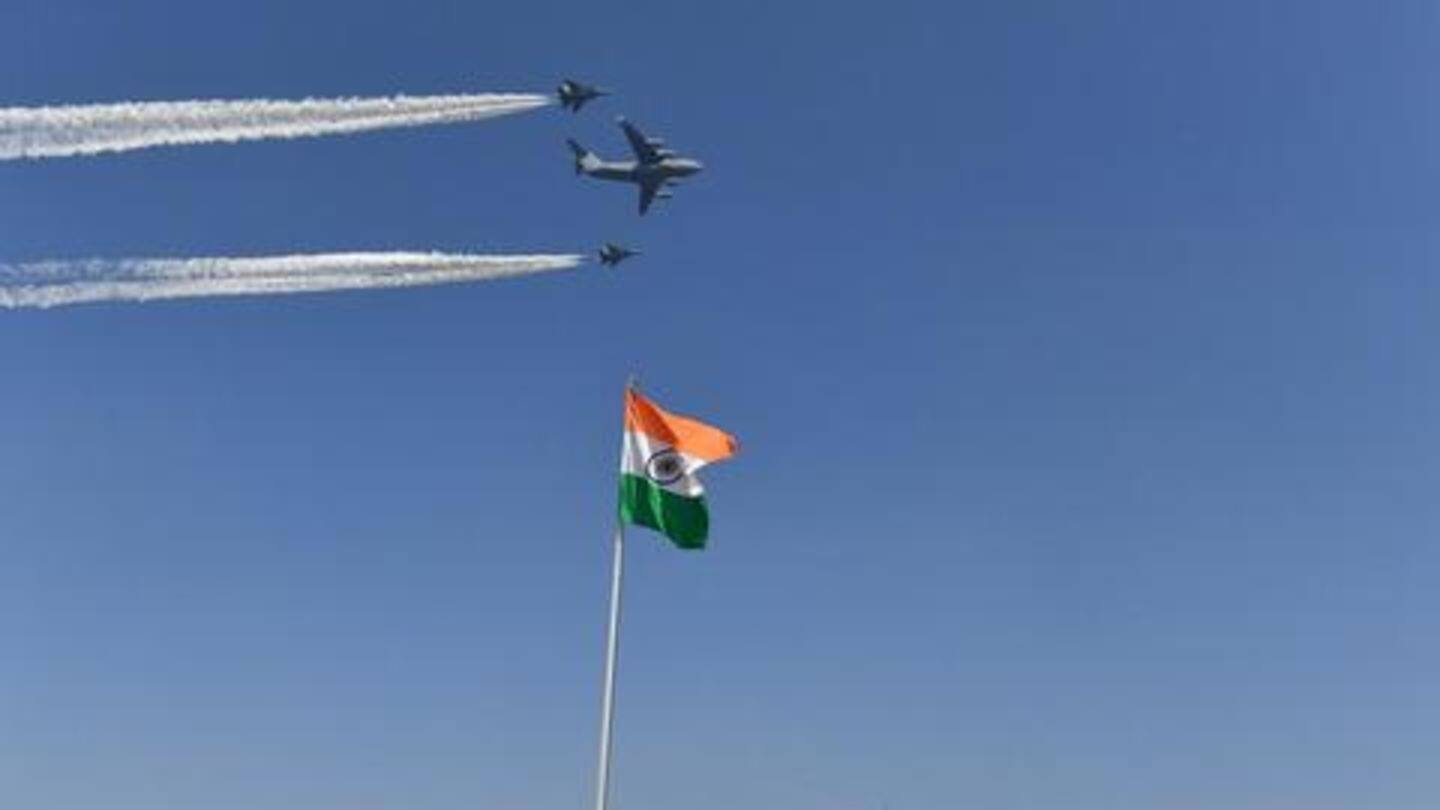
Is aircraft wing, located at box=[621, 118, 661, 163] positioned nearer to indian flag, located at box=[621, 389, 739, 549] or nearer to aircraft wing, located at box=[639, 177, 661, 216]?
aircraft wing, located at box=[639, 177, 661, 216]

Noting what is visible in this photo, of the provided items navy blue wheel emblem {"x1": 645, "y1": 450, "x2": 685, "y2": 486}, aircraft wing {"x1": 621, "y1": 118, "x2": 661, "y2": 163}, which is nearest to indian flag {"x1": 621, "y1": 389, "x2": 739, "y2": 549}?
navy blue wheel emblem {"x1": 645, "y1": 450, "x2": 685, "y2": 486}

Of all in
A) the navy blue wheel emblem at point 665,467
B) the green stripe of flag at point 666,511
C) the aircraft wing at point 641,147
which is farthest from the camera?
the aircraft wing at point 641,147

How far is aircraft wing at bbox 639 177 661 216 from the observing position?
149625 millimetres

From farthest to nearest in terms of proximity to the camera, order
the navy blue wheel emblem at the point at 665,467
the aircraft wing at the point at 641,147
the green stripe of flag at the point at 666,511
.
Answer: the aircraft wing at the point at 641,147 < the navy blue wheel emblem at the point at 665,467 < the green stripe of flag at the point at 666,511

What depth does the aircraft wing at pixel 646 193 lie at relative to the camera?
150 m

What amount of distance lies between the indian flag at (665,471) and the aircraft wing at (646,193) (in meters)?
89.4

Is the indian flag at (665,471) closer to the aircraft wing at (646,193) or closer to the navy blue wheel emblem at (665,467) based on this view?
the navy blue wheel emblem at (665,467)

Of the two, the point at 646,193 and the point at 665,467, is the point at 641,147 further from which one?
the point at 665,467

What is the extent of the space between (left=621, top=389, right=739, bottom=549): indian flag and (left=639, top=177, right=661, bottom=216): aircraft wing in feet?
293

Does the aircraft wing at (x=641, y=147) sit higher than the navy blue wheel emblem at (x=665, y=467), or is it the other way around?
the aircraft wing at (x=641, y=147)

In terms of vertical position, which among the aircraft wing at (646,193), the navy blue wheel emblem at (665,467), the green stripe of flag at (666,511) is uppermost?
the aircraft wing at (646,193)

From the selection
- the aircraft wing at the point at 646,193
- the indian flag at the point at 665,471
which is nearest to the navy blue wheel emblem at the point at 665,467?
the indian flag at the point at 665,471

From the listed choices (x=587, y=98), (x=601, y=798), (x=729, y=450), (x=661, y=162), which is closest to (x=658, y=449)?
(x=729, y=450)

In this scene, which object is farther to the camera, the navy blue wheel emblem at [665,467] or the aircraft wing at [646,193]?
the aircraft wing at [646,193]
